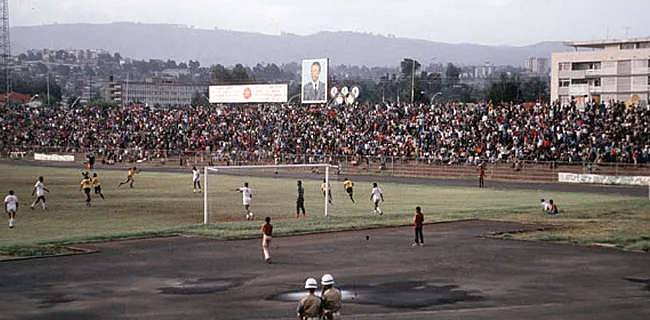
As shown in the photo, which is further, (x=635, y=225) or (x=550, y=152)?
(x=550, y=152)

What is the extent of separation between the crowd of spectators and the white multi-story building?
128 ft

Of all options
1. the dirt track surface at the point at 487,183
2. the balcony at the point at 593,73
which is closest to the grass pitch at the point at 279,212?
the dirt track surface at the point at 487,183

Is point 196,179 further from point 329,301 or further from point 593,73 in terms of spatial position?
point 593,73

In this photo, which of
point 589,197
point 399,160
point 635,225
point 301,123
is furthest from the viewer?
point 301,123

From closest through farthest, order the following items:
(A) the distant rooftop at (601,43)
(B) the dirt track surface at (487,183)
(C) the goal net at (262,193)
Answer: (C) the goal net at (262,193)
(B) the dirt track surface at (487,183)
(A) the distant rooftop at (601,43)

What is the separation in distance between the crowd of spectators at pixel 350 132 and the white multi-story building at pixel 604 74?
39.0m

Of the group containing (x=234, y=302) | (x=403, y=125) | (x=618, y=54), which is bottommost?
(x=234, y=302)

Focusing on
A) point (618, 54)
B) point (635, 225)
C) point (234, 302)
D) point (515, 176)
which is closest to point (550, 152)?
point (515, 176)

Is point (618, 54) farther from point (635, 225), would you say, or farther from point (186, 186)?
point (635, 225)

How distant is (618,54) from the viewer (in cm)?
12319

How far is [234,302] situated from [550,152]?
51.1 meters

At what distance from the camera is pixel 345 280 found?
2431 centimetres

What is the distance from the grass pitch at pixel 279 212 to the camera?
34.2 m

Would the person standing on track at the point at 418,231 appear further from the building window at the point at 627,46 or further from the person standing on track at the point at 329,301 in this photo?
the building window at the point at 627,46
